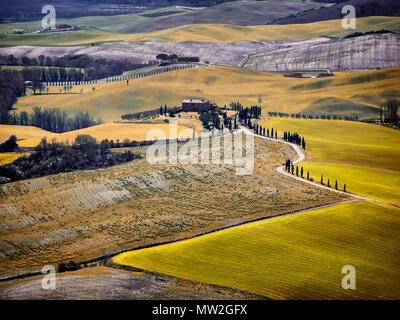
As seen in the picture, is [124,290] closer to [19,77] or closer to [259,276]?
[259,276]

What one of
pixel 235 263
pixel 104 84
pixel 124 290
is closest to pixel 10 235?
pixel 124 290

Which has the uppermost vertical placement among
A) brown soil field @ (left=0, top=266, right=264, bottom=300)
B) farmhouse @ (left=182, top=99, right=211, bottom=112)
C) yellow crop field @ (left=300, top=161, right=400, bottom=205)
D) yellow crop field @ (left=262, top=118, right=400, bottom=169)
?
farmhouse @ (left=182, top=99, right=211, bottom=112)

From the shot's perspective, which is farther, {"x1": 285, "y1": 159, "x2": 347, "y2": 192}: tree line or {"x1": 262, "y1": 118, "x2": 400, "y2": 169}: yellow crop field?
{"x1": 262, "y1": 118, "x2": 400, "y2": 169}: yellow crop field

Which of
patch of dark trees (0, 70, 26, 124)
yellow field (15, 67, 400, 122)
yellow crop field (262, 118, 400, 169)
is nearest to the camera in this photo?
yellow crop field (262, 118, 400, 169)

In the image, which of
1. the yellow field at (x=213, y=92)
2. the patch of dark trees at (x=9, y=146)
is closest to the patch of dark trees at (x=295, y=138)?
the yellow field at (x=213, y=92)

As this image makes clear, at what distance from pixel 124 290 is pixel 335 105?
78.0m

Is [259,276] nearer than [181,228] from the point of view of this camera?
Yes

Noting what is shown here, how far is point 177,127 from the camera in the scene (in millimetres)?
88500

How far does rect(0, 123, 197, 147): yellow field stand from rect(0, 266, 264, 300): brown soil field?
3971 centimetres

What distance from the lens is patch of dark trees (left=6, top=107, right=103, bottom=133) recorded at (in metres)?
105

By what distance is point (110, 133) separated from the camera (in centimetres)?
8669

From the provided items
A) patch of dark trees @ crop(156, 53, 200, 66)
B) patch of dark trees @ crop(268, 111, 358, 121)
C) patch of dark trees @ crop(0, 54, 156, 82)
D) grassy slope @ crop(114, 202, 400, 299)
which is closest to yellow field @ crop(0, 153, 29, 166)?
grassy slope @ crop(114, 202, 400, 299)

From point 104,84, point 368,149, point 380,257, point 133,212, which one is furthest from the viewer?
point 104,84

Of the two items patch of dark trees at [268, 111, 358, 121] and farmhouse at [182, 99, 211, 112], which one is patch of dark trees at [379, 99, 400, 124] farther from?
farmhouse at [182, 99, 211, 112]
